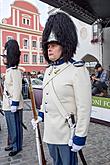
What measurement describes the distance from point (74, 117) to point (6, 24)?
3337 cm

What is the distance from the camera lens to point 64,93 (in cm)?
193

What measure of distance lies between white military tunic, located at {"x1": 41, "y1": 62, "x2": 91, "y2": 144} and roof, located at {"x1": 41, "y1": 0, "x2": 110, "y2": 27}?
6.50m

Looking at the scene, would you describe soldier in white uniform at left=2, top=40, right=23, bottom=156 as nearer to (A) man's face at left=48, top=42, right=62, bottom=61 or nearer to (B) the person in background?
(A) man's face at left=48, top=42, right=62, bottom=61

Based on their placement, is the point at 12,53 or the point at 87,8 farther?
the point at 87,8

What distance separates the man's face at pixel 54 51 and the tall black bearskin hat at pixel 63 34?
3 cm

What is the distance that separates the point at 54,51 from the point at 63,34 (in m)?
0.15

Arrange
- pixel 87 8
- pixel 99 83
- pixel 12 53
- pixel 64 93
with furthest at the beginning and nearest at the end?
pixel 87 8
pixel 99 83
pixel 12 53
pixel 64 93

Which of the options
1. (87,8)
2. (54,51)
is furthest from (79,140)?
(87,8)

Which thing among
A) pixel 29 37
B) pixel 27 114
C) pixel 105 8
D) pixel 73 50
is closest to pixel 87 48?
pixel 105 8

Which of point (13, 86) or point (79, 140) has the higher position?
point (13, 86)

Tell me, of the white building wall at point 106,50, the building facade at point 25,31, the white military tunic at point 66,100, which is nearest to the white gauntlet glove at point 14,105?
the white military tunic at point 66,100

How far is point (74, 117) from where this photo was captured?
76.6 inches

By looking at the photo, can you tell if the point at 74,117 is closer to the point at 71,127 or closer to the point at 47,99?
the point at 71,127

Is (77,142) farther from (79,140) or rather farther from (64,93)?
(64,93)
